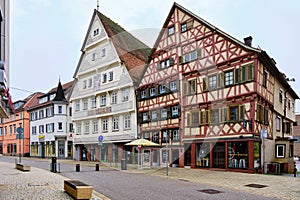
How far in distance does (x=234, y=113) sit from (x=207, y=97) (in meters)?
2.54

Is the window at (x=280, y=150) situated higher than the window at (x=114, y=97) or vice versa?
the window at (x=114, y=97)

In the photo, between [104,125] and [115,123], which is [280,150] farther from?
[104,125]

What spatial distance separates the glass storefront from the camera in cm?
2327

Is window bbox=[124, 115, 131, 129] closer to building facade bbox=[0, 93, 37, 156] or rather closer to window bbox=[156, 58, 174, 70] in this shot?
window bbox=[156, 58, 174, 70]

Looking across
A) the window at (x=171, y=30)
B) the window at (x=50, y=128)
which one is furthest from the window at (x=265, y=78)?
the window at (x=50, y=128)

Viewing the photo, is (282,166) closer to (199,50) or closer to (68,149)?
(199,50)

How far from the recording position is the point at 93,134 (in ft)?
118

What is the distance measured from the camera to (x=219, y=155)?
2248cm

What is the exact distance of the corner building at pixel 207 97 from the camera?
21016 mm

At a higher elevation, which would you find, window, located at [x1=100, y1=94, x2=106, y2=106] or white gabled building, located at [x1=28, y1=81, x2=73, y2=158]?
window, located at [x1=100, y1=94, x2=106, y2=106]

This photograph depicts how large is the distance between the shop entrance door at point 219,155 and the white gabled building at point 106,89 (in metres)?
9.35

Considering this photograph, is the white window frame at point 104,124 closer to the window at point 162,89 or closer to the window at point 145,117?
the window at point 145,117

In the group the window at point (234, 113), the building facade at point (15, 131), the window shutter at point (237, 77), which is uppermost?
the window shutter at point (237, 77)

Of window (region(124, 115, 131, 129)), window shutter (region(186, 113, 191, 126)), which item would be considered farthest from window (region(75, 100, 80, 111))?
window shutter (region(186, 113, 191, 126))
